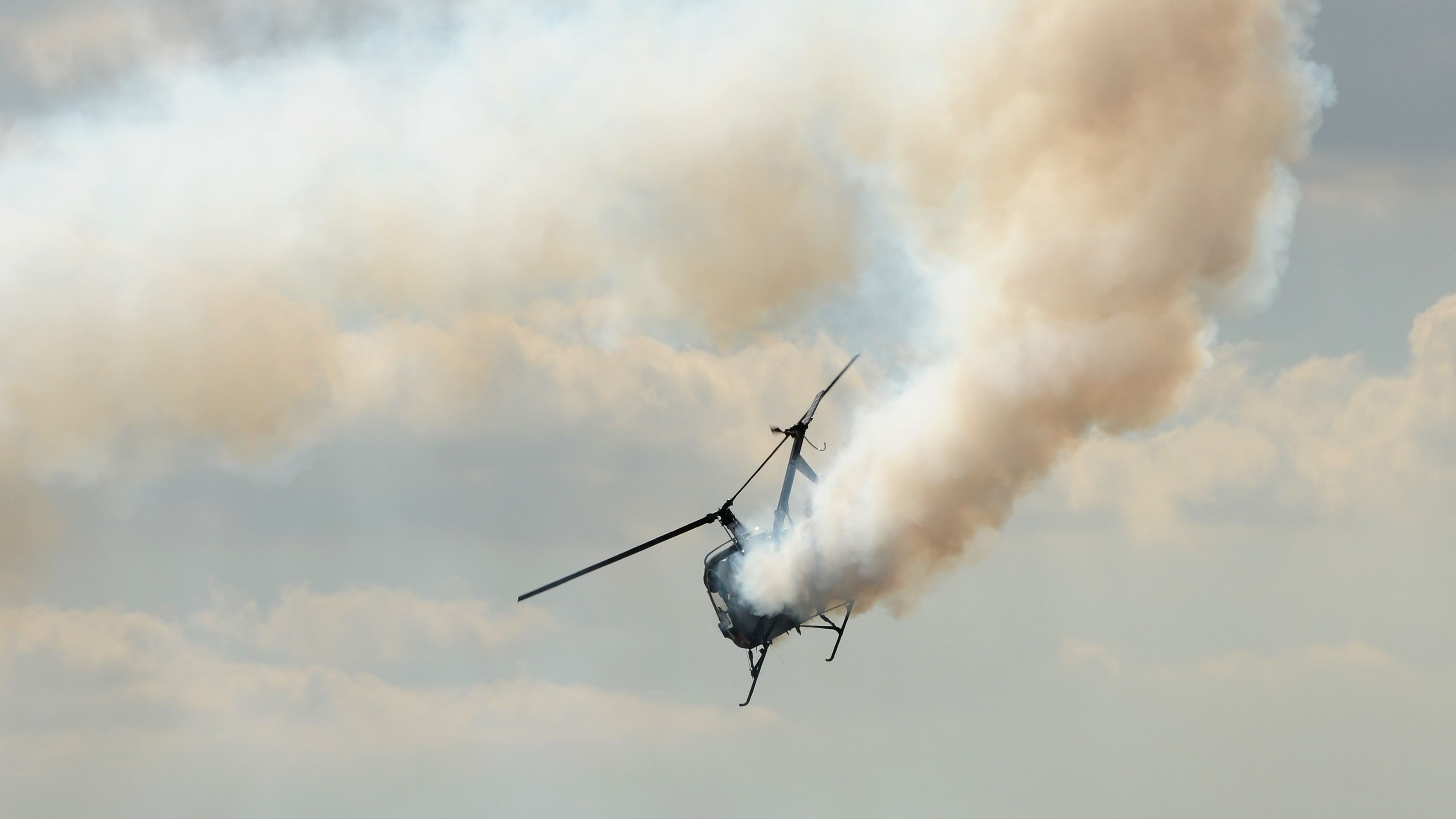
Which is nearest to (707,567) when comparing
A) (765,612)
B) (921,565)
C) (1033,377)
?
(765,612)

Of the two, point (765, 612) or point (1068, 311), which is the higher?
point (1068, 311)

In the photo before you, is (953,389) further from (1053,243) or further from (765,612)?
(765,612)

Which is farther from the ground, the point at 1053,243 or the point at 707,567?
the point at 1053,243

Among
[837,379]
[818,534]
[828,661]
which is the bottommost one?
[828,661]

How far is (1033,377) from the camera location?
287ft

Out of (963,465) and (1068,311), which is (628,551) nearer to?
(963,465)

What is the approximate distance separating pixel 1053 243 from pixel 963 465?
11802mm

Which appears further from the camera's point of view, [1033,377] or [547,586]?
[547,586]

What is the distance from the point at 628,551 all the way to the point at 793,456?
381 inches

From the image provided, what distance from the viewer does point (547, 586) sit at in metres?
93.5

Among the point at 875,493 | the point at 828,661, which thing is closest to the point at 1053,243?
the point at 875,493

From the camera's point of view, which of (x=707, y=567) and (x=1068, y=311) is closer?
(x=1068, y=311)

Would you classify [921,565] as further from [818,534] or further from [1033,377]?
[1033,377]

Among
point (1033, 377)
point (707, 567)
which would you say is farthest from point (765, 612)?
point (1033, 377)
